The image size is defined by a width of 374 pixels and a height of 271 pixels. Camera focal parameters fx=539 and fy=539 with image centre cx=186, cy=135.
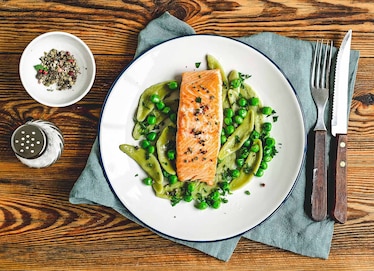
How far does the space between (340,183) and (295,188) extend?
1.03 ft

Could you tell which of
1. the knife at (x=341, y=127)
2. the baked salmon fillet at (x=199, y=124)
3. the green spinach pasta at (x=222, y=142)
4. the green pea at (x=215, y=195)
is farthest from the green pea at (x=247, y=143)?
the knife at (x=341, y=127)

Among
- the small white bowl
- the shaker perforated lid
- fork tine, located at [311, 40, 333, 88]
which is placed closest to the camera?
the shaker perforated lid

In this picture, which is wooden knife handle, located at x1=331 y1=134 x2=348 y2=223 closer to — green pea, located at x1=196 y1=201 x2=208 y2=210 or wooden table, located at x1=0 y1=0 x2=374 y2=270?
wooden table, located at x1=0 y1=0 x2=374 y2=270

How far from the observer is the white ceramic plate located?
3775 millimetres

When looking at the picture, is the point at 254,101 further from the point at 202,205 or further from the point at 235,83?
the point at 202,205

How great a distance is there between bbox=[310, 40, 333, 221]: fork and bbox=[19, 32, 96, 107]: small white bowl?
1587 mm

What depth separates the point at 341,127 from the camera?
384 cm

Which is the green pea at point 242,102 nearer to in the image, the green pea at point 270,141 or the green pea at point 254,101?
the green pea at point 254,101

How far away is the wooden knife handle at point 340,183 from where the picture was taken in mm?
3805

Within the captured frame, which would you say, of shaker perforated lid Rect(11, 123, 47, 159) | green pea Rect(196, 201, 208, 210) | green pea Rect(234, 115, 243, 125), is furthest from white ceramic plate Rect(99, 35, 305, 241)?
shaker perforated lid Rect(11, 123, 47, 159)

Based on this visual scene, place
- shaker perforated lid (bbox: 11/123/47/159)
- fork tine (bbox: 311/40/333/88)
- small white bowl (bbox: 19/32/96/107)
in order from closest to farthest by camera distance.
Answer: shaker perforated lid (bbox: 11/123/47/159), small white bowl (bbox: 19/32/96/107), fork tine (bbox: 311/40/333/88)

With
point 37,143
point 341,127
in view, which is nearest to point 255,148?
point 341,127

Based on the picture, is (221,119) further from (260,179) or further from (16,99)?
(16,99)

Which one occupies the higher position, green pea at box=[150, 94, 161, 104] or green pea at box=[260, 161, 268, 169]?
green pea at box=[150, 94, 161, 104]
